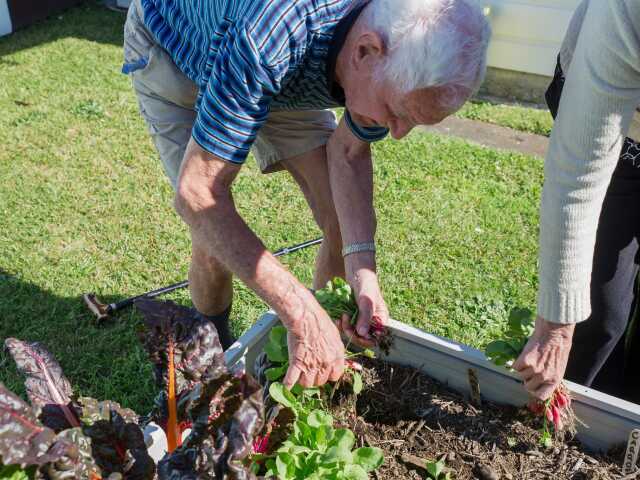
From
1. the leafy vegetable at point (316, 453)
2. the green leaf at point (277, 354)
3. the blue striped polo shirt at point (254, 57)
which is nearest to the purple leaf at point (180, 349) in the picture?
the leafy vegetable at point (316, 453)

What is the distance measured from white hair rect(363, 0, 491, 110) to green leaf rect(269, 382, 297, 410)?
0.80m

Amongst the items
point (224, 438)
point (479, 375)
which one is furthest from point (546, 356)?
point (224, 438)

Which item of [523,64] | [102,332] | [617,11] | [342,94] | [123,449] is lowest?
[102,332]

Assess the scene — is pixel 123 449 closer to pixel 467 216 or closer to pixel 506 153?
pixel 467 216

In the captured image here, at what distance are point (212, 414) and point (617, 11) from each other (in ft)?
4.05

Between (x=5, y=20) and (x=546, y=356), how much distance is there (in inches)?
271

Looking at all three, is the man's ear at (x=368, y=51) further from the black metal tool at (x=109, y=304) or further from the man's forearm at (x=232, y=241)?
the black metal tool at (x=109, y=304)

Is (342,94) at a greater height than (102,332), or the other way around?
(342,94)

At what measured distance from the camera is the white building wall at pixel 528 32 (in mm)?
5980

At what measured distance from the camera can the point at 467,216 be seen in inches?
167

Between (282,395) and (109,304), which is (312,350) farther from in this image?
(109,304)

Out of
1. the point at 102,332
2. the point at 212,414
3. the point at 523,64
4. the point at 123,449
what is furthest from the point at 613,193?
the point at 523,64

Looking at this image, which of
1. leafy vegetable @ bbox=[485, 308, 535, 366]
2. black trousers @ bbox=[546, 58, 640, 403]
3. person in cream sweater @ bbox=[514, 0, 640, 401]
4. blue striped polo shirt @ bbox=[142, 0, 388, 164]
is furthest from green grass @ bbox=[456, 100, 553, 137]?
blue striped polo shirt @ bbox=[142, 0, 388, 164]

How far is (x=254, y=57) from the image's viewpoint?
5.57 feet
